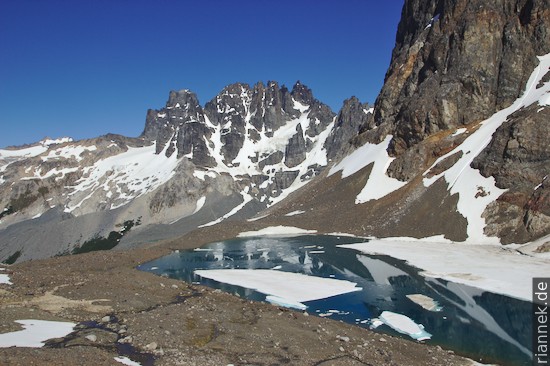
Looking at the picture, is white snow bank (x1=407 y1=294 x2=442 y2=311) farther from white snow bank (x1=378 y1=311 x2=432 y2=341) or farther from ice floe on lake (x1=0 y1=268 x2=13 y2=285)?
ice floe on lake (x1=0 y1=268 x2=13 y2=285)

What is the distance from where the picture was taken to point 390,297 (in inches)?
1553

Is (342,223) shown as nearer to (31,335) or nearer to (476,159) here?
(476,159)

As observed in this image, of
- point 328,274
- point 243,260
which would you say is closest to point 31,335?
point 328,274

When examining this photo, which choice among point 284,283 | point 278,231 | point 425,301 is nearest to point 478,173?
point 278,231

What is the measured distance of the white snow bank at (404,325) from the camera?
2914cm

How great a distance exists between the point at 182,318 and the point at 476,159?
71306 millimetres

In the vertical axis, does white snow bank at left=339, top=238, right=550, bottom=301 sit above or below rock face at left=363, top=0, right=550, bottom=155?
below

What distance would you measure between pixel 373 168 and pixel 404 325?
79277mm

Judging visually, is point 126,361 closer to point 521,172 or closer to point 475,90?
point 521,172

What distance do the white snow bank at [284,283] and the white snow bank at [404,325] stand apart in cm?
703

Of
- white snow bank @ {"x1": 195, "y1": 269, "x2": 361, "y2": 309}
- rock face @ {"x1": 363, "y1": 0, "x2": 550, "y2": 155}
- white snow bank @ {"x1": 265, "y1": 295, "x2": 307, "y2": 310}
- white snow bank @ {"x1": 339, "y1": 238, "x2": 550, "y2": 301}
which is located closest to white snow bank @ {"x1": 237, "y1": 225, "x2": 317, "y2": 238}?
white snow bank @ {"x1": 339, "y1": 238, "x2": 550, "y2": 301}

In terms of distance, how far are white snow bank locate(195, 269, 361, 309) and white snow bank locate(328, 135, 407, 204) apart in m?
50.7

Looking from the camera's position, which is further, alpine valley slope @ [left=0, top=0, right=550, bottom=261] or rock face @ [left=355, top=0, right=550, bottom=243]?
rock face @ [left=355, top=0, right=550, bottom=243]

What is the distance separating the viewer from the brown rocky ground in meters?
20.3
